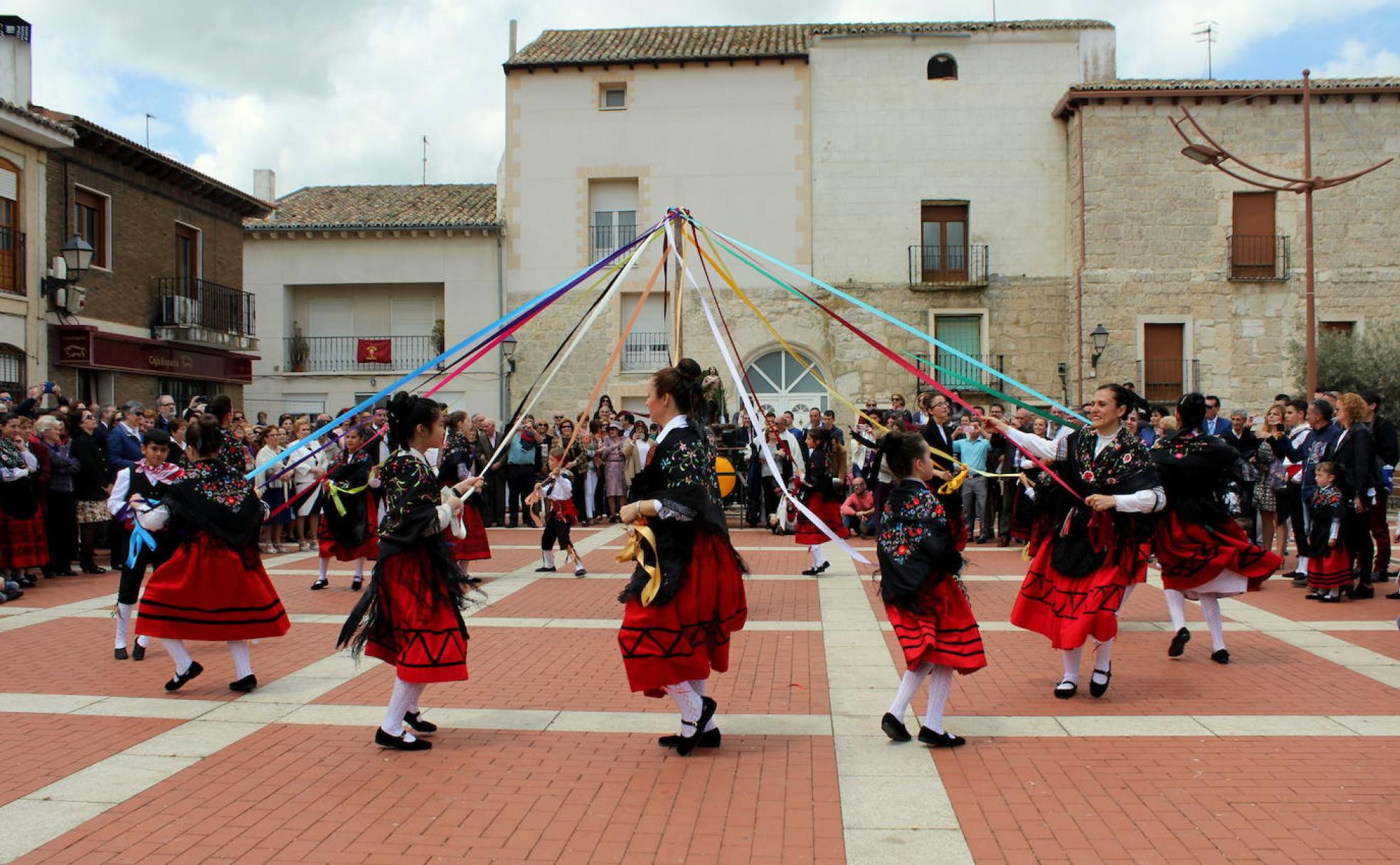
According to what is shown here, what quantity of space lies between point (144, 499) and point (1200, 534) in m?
6.72

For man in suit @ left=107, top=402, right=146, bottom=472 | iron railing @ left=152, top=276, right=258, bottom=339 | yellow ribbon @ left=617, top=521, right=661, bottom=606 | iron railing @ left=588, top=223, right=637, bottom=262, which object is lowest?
yellow ribbon @ left=617, top=521, right=661, bottom=606

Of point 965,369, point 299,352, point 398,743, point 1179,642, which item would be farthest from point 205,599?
point 299,352

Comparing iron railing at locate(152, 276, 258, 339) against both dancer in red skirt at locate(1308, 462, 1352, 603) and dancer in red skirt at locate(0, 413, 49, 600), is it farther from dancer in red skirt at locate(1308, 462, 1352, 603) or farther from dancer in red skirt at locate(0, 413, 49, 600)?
dancer in red skirt at locate(1308, 462, 1352, 603)

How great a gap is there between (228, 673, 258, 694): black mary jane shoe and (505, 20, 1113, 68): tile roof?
2341 centimetres

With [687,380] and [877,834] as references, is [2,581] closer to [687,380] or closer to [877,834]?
[687,380]

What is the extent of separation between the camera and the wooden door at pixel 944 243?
2745 cm

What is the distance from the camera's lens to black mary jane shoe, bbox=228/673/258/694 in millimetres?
6438

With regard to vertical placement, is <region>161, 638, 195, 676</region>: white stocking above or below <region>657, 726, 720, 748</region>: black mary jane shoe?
above

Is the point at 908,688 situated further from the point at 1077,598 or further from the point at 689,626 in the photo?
the point at 1077,598

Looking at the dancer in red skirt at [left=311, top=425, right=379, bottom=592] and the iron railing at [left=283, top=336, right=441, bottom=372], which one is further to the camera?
the iron railing at [left=283, top=336, right=441, bottom=372]

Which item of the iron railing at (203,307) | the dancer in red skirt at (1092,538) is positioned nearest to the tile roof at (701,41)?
the iron railing at (203,307)

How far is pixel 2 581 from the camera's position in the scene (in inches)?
415

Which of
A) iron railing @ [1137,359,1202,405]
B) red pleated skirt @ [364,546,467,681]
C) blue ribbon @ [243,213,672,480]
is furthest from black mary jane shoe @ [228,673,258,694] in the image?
iron railing @ [1137,359,1202,405]

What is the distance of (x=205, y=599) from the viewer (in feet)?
20.8
